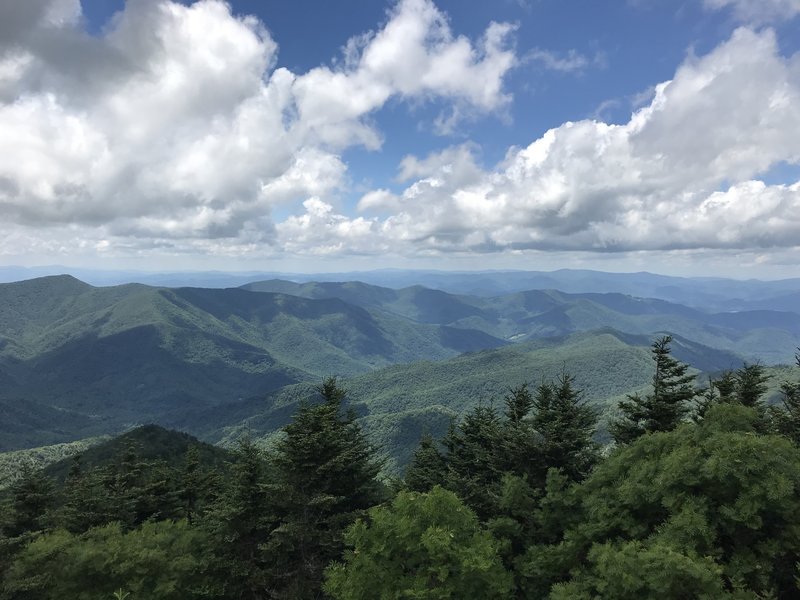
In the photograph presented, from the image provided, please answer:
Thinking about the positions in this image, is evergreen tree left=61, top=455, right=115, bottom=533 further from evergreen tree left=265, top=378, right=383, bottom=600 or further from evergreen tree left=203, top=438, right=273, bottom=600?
evergreen tree left=265, top=378, right=383, bottom=600

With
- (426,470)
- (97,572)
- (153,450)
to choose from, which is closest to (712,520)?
(97,572)

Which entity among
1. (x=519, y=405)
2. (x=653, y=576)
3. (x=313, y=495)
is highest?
(x=653, y=576)

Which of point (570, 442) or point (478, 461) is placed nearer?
point (570, 442)

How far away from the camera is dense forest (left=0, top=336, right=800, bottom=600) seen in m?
16.8

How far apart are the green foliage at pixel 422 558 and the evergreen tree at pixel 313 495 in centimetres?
729

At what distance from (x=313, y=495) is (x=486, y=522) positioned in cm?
1218

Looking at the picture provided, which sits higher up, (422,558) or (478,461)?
(422,558)

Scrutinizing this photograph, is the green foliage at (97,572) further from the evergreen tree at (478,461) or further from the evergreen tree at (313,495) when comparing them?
the evergreen tree at (478,461)

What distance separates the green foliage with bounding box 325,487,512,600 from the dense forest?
0.08m

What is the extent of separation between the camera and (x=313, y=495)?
101ft

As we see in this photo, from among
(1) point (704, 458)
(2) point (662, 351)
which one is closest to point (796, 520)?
(1) point (704, 458)

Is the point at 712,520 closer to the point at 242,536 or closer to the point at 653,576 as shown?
the point at 653,576

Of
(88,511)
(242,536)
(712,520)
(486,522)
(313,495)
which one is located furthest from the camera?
(88,511)

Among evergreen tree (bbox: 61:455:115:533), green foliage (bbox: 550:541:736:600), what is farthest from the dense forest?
evergreen tree (bbox: 61:455:115:533)
